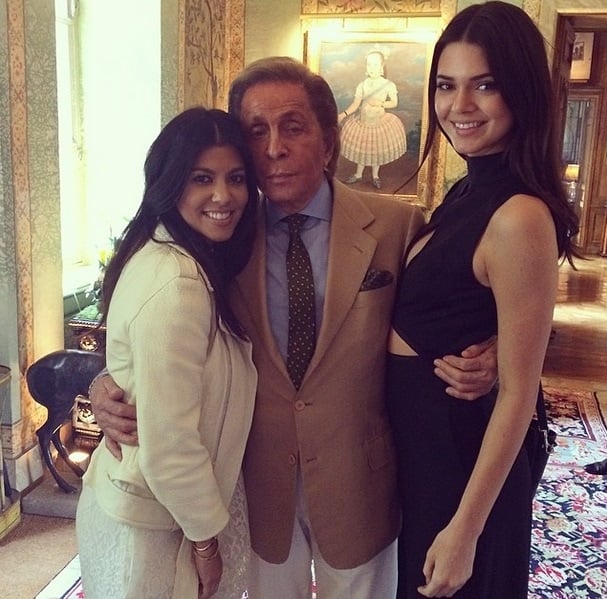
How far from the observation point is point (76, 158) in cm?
404

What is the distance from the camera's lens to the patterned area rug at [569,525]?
8.17 feet

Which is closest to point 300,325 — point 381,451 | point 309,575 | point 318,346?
point 318,346

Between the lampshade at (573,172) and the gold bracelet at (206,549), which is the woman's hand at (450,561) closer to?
the gold bracelet at (206,549)

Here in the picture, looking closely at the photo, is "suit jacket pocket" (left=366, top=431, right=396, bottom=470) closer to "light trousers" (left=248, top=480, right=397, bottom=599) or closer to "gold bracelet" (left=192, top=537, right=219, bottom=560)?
"light trousers" (left=248, top=480, right=397, bottom=599)

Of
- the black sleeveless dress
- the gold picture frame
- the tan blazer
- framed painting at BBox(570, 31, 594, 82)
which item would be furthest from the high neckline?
framed painting at BBox(570, 31, 594, 82)

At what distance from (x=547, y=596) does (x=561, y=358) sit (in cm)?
324

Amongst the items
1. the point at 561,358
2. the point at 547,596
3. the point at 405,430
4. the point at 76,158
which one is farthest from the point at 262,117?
the point at 561,358

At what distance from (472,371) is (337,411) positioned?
0.30 meters

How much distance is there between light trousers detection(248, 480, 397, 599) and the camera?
153 cm

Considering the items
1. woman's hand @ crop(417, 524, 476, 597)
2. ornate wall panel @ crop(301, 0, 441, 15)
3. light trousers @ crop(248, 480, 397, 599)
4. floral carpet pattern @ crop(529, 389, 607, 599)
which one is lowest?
floral carpet pattern @ crop(529, 389, 607, 599)

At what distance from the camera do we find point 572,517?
3043mm

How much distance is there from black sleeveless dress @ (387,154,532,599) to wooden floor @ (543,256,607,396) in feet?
12.0

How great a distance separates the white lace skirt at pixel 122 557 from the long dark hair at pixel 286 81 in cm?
84

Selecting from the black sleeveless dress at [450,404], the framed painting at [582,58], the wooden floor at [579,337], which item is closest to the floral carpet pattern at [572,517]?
the wooden floor at [579,337]
